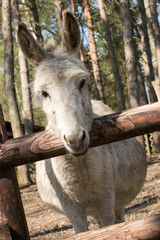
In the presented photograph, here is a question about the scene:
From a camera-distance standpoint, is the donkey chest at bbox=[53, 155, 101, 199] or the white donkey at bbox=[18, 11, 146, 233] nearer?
the white donkey at bbox=[18, 11, 146, 233]

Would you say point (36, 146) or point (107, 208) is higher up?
point (36, 146)

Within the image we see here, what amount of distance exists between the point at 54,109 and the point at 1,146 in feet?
1.73

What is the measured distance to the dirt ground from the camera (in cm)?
528

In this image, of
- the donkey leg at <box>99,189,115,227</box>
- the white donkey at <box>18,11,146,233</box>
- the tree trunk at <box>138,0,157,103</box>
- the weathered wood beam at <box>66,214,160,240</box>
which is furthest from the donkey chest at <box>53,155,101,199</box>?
the tree trunk at <box>138,0,157,103</box>

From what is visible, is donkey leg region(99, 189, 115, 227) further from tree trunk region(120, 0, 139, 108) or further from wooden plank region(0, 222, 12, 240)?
tree trunk region(120, 0, 139, 108)

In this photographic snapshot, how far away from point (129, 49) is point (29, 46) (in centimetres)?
713

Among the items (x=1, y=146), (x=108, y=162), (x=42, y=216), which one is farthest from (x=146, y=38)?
(x=1, y=146)

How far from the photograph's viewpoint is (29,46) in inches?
109

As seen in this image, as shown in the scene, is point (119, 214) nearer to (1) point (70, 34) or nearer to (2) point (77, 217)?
(2) point (77, 217)

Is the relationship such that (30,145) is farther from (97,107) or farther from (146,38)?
(146,38)

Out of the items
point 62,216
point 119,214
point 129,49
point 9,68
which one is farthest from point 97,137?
point 9,68

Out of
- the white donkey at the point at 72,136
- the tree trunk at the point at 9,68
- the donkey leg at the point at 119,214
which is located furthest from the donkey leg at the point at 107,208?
the tree trunk at the point at 9,68

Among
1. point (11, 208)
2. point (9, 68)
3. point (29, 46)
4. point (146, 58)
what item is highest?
point (9, 68)

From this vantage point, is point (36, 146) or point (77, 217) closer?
point (36, 146)
